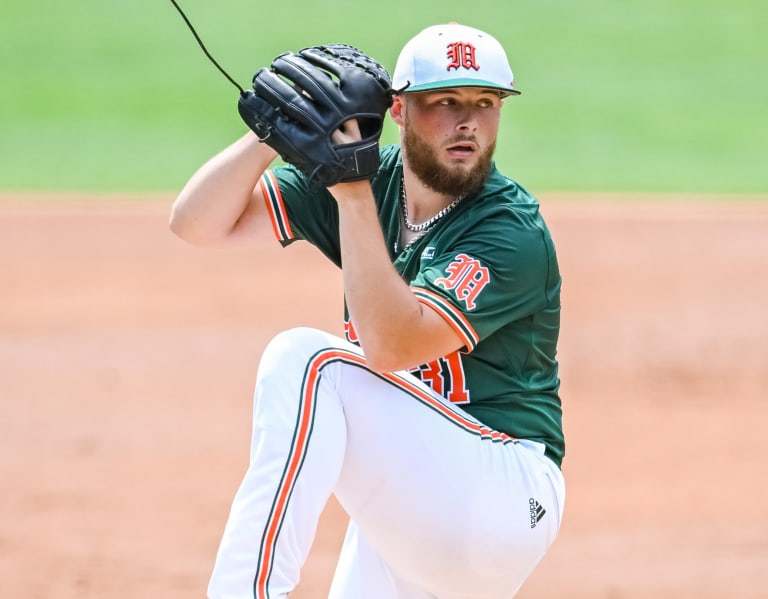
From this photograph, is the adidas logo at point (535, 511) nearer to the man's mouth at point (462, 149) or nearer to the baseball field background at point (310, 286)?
the man's mouth at point (462, 149)

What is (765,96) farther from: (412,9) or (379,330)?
(379,330)

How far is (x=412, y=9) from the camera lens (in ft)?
69.4

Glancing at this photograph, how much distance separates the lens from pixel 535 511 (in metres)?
2.80

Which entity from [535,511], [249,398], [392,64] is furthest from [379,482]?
[392,64]

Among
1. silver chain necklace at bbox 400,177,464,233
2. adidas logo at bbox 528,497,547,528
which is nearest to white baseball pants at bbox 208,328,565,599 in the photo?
adidas logo at bbox 528,497,547,528

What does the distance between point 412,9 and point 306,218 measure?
18.5 m

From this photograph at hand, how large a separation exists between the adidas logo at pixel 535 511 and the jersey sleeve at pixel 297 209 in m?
0.86

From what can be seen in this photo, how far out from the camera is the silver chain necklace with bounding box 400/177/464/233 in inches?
120

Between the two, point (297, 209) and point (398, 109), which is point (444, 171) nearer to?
point (398, 109)

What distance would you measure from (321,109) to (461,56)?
0.44 m

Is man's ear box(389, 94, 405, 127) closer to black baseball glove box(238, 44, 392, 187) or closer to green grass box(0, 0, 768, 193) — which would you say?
black baseball glove box(238, 44, 392, 187)

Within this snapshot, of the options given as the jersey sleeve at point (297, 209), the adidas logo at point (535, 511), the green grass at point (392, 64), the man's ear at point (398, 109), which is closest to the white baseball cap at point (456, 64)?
the man's ear at point (398, 109)

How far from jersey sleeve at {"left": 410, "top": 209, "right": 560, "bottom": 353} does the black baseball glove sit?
1.04 ft

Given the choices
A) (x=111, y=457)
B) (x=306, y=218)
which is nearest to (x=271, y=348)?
(x=306, y=218)
